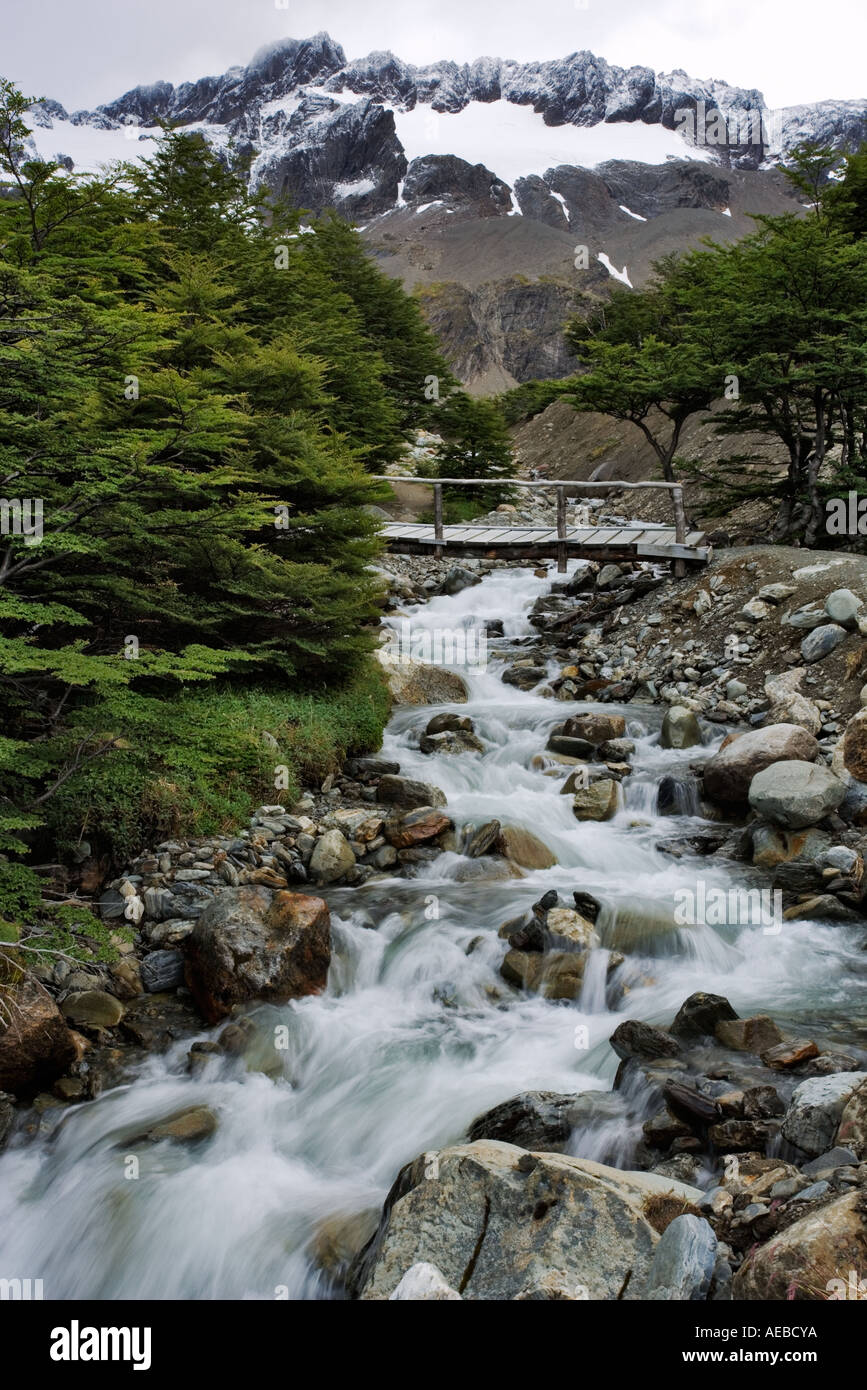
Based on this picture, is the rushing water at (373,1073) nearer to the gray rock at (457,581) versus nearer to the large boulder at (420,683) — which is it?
the large boulder at (420,683)

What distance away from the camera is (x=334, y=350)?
16828 mm

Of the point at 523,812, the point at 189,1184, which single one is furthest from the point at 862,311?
the point at 189,1184

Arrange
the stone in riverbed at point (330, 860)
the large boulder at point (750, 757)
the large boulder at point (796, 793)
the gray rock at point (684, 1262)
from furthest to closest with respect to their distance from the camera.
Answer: the large boulder at point (750, 757) → the large boulder at point (796, 793) → the stone in riverbed at point (330, 860) → the gray rock at point (684, 1262)

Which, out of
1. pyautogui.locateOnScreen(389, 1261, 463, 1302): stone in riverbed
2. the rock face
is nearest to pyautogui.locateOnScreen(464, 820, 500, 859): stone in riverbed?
the rock face

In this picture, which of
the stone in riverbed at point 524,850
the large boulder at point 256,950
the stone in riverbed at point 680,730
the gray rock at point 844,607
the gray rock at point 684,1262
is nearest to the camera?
the gray rock at point 684,1262

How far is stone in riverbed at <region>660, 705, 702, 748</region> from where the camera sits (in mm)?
10906

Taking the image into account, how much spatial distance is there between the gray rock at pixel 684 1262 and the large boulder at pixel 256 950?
365cm

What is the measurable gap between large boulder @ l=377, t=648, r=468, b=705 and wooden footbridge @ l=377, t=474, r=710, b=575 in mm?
2599

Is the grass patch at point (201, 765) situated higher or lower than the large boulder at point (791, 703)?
lower

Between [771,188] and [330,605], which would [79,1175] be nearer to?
[330,605]

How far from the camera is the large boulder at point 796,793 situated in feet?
27.1

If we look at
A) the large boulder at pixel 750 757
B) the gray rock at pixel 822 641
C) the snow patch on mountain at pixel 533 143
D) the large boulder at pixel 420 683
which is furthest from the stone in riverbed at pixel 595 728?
the snow patch on mountain at pixel 533 143

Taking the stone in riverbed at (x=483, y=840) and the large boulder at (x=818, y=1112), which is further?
the stone in riverbed at (x=483, y=840)

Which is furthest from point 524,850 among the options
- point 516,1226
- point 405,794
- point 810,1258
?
point 810,1258
